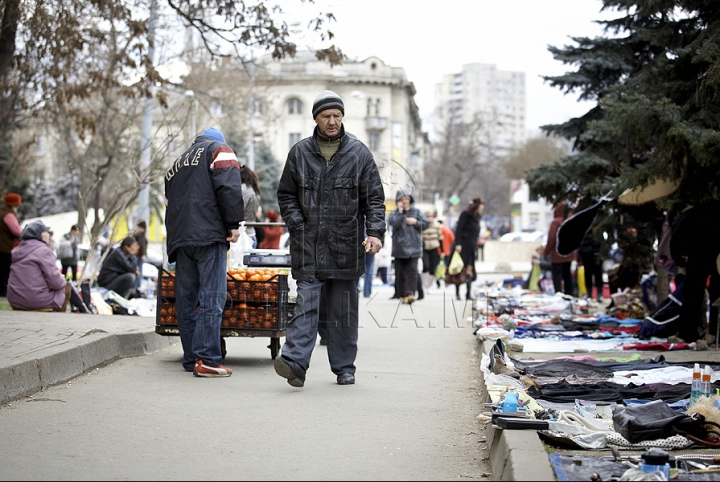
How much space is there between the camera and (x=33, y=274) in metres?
12.2

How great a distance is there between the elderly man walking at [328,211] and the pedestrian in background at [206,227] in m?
0.78

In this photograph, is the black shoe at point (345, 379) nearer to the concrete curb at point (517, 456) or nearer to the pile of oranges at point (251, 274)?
the pile of oranges at point (251, 274)

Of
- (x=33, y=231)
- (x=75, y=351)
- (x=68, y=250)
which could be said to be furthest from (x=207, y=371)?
(x=68, y=250)

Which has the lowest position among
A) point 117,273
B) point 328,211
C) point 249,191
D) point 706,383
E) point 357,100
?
point 706,383

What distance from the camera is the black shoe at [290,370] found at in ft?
23.8

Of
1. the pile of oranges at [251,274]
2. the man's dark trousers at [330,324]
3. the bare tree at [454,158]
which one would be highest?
the bare tree at [454,158]

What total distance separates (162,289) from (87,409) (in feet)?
9.07

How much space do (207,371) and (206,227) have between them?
4.10 feet

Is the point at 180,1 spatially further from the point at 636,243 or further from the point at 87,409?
the point at 87,409

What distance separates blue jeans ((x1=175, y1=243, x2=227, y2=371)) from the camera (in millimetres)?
8273

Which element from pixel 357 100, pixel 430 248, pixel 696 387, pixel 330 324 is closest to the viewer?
pixel 696 387

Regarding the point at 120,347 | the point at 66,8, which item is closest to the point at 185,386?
the point at 120,347

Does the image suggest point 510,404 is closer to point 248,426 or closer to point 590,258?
point 248,426

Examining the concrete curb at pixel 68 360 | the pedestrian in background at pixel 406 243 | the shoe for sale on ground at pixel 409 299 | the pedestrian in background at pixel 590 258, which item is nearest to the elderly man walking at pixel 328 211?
the concrete curb at pixel 68 360
